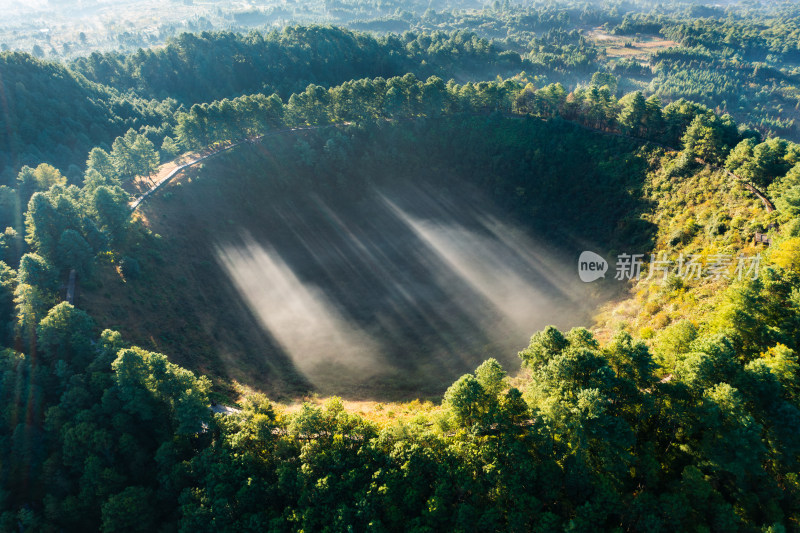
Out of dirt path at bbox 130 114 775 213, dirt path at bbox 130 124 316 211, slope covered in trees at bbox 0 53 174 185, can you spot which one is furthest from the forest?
dirt path at bbox 130 124 316 211

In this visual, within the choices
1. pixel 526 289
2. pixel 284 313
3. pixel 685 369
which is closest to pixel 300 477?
pixel 685 369

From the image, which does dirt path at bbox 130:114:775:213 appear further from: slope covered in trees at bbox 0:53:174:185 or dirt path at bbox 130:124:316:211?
slope covered in trees at bbox 0:53:174:185

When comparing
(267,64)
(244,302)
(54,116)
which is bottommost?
(244,302)

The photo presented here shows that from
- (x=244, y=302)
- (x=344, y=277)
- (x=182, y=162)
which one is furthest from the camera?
(x=182, y=162)

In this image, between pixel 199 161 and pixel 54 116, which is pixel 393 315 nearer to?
pixel 199 161

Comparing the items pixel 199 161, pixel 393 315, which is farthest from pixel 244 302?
pixel 199 161

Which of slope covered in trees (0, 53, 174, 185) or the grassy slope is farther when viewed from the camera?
slope covered in trees (0, 53, 174, 185)

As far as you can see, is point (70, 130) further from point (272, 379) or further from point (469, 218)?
point (469, 218)

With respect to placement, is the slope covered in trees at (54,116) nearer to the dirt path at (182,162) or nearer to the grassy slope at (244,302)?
the dirt path at (182,162)
